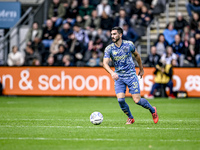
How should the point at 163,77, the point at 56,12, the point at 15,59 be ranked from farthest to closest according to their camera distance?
the point at 56,12 → the point at 15,59 → the point at 163,77

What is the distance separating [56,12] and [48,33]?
2.27 metres

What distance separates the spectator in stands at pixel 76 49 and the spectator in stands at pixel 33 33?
6.24 feet

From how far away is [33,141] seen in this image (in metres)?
8.21

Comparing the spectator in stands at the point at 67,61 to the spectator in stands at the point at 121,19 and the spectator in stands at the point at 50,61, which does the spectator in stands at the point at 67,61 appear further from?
the spectator in stands at the point at 121,19

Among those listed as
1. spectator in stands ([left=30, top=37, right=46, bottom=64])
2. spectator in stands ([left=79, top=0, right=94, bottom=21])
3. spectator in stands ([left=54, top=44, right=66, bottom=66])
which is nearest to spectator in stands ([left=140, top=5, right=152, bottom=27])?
spectator in stands ([left=79, top=0, right=94, bottom=21])

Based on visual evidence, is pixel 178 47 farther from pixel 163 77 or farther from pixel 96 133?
pixel 96 133

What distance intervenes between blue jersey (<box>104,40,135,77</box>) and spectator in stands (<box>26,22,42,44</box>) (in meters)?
14.2

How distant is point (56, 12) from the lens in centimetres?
2617

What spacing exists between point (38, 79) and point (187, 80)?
22.2 ft

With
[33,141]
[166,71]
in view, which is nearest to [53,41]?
[166,71]

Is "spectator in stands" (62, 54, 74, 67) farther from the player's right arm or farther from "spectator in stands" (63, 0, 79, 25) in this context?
the player's right arm

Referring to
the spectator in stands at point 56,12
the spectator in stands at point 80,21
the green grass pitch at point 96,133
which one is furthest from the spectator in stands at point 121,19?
the green grass pitch at point 96,133

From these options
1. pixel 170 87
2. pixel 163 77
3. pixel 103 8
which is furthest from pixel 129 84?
pixel 103 8

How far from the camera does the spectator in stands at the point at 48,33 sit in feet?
79.2
